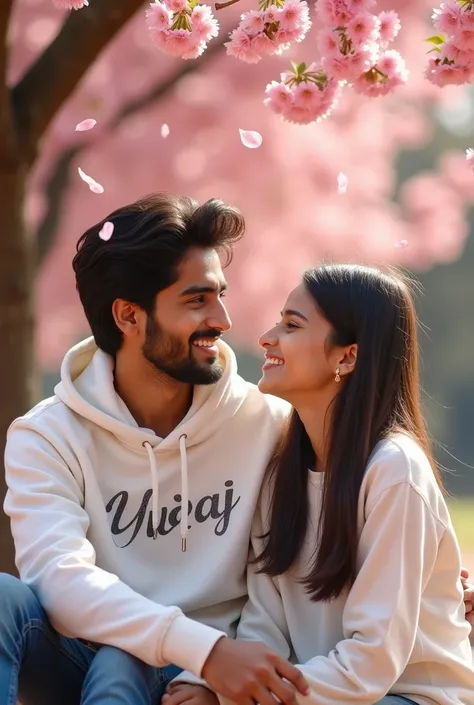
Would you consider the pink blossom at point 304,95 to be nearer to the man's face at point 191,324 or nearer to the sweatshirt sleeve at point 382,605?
the man's face at point 191,324

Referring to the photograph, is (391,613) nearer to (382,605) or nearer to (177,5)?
(382,605)

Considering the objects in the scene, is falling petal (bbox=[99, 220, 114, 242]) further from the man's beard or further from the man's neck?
the man's neck

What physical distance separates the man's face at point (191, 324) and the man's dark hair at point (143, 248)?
0.11 ft

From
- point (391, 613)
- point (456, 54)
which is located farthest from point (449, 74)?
point (391, 613)

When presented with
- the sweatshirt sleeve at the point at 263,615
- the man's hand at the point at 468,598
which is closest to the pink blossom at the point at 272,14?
the sweatshirt sleeve at the point at 263,615

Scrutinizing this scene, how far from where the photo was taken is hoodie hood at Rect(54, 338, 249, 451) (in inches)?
128

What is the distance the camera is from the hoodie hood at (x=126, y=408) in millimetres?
3260

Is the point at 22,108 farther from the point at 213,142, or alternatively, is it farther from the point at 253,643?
the point at 213,142

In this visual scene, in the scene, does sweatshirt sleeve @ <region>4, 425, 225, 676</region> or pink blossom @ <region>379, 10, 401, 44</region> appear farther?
pink blossom @ <region>379, 10, 401, 44</region>

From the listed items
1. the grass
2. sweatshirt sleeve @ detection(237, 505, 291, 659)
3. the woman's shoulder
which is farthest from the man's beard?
the grass

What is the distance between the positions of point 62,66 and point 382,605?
250cm

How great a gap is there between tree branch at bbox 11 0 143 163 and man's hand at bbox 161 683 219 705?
2394 millimetres

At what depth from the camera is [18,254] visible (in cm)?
460

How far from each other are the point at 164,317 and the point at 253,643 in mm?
1105
